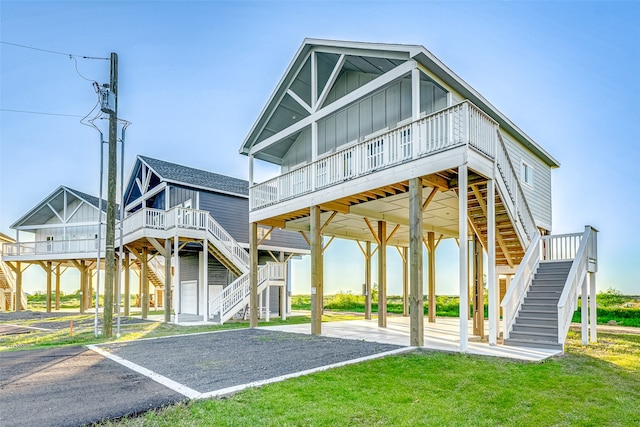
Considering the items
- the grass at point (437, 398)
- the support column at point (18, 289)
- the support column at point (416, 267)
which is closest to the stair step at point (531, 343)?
the grass at point (437, 398)

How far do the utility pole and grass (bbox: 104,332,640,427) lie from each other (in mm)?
8401

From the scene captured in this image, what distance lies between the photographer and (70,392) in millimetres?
5953

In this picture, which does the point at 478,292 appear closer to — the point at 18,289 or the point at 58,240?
the point at 58,240

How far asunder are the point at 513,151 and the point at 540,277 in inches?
220

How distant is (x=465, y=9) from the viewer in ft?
40.9

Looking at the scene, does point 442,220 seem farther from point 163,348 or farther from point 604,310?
point 604,310

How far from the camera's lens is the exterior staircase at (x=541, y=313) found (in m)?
9.11

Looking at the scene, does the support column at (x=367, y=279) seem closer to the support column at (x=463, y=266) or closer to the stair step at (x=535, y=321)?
the stair step at (x=535, y=321)

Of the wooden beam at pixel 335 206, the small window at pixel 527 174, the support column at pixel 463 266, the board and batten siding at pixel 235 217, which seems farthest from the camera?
the board and batten siding at pixel 235 217

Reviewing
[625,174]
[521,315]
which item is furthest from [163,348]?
[625,174]

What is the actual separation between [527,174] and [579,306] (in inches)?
431

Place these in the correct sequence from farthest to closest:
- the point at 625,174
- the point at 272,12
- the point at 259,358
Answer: the point at 625,174 < the point at 272,12 < the point at 259,358

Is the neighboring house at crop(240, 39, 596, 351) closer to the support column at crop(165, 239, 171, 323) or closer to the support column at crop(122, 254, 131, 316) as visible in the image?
the support column at crop(165, 239, 171, 323)

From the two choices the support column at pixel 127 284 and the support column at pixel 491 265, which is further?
the support column at pixel 127 284
